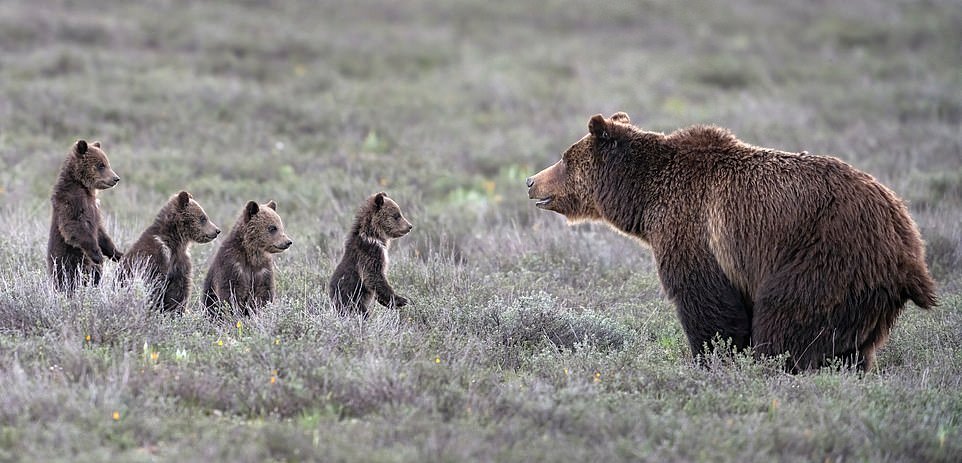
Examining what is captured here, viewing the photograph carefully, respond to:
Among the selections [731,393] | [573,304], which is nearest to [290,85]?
[573,304]

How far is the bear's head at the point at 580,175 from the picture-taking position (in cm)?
794

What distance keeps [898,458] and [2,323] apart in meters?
5.97

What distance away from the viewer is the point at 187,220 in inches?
324

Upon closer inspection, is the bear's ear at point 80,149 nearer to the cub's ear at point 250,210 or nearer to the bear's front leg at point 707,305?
the cub's ear at point 250,210

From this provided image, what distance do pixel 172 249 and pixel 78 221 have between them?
0.75 meters

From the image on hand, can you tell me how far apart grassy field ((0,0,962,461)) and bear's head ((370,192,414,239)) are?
64 centimetres

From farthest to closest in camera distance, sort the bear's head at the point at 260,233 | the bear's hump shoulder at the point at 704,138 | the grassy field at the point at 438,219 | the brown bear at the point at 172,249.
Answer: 1. the bear's head at the point at 260,233
2. the brown bear at the point at 172,249
3. the bear's hump shoulder at the point at 704,138
4. the grassy field at the point at 438,219

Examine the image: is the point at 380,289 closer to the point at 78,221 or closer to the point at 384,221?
the point at 384,221

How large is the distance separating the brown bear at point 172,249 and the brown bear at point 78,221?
0.94ft

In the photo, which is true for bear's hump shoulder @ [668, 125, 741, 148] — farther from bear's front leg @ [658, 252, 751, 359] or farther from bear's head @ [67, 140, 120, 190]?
bear's head @ [67, 140, 120, 190]

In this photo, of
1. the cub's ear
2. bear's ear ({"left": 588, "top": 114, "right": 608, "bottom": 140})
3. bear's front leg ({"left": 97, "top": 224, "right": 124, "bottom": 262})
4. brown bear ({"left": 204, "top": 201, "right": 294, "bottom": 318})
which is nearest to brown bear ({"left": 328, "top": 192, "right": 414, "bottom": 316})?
brown bear ({"left": 204, "top": 201, "right": 294, "bottom": 318})

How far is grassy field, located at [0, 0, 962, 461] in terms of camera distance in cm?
576

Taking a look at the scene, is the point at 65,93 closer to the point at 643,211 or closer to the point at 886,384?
the point at 643,211

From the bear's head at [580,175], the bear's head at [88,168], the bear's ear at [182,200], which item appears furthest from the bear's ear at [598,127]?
the bear's head at [88,168]
